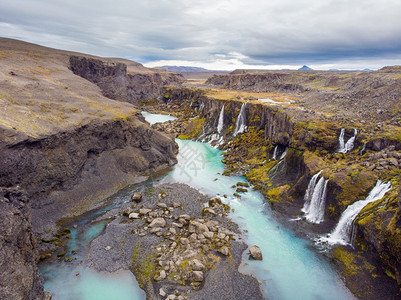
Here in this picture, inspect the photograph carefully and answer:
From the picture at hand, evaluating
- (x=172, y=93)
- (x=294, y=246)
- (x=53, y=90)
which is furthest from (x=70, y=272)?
(x=172, y=93)

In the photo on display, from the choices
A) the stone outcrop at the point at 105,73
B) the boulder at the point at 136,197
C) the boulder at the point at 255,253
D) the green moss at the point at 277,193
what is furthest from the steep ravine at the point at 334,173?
the stone outcrop at the point at 105,73

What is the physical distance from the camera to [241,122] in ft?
241

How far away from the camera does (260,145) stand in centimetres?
6034

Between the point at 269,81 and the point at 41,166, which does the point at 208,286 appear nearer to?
the point at 41,166

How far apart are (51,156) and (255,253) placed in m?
31.9

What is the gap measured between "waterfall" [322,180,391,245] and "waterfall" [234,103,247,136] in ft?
142

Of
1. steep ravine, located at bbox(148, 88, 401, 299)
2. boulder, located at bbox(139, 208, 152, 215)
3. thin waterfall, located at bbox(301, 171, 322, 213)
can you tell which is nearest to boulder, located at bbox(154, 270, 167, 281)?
boulder, located at bbox(139, 208, 152, 215)

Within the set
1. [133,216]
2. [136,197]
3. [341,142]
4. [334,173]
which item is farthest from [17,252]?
[341,142]

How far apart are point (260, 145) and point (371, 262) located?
122 ft

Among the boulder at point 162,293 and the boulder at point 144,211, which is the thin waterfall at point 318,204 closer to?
the boulder at point 162,293

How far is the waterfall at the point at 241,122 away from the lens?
72.1 metres

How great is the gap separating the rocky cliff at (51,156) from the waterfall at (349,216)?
32.4 m

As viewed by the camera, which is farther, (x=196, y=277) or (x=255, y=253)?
(x=255, y=253)

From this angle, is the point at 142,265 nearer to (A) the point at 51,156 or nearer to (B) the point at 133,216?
(B) the point at 133,216
